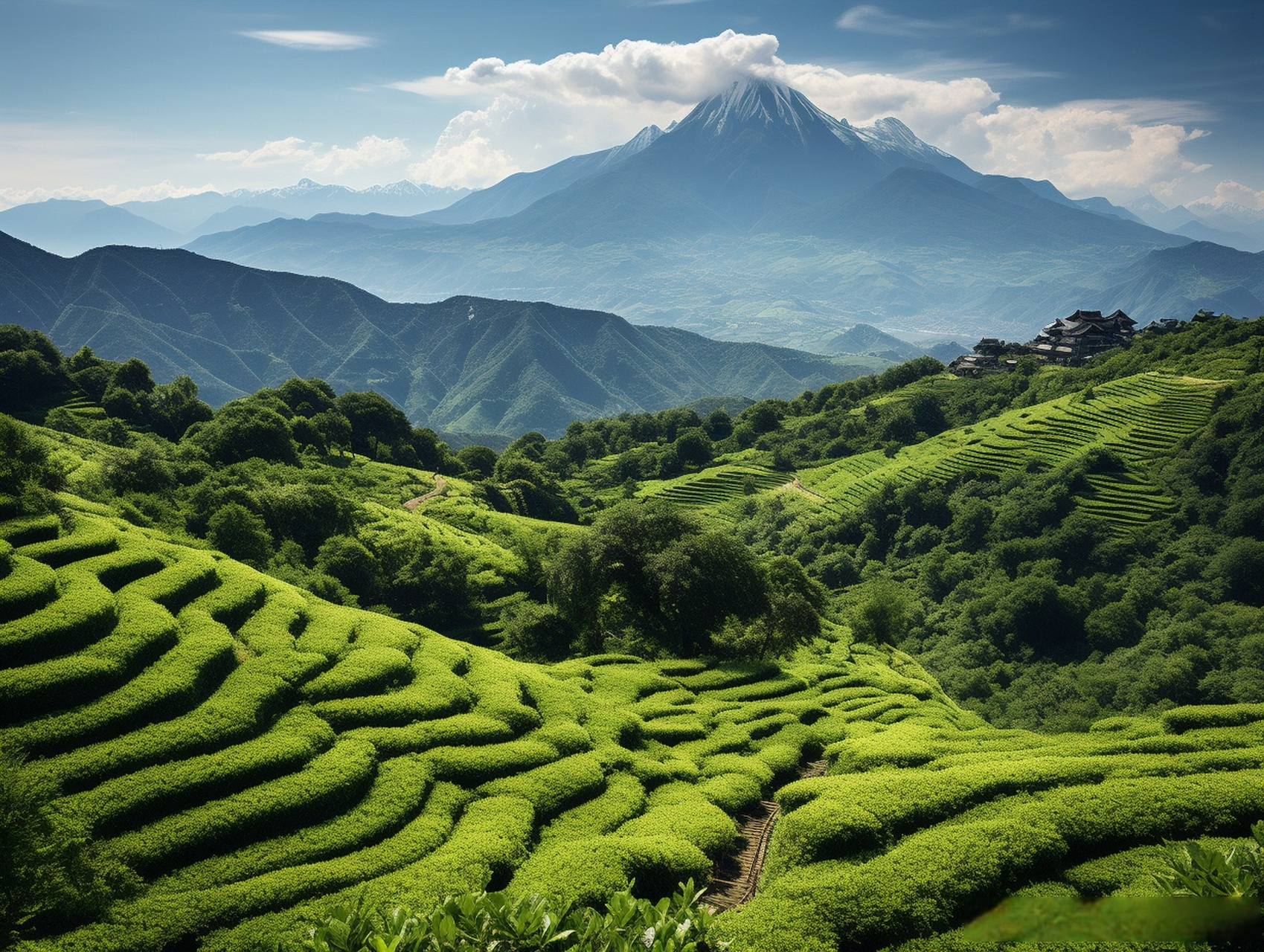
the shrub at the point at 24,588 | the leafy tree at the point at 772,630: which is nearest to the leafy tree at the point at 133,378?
the shrub at the point at 24,588

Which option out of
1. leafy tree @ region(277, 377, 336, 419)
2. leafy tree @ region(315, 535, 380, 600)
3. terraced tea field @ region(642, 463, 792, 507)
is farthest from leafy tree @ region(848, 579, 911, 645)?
leafy tree @ region(277, 377, 336, 419)

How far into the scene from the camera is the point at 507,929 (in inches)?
488

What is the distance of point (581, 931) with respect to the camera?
12672 mm

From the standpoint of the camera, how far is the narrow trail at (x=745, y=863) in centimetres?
2186

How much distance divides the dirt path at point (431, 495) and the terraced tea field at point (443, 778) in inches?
2019

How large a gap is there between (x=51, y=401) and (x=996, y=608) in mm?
108046

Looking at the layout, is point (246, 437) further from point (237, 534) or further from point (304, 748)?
point (304, 748)

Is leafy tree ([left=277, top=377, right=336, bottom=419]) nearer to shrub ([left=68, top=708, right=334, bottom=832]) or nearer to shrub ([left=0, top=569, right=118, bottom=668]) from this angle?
shrub ([left=0, top=569, right=118, bottom=668])

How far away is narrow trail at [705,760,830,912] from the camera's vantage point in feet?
71.7

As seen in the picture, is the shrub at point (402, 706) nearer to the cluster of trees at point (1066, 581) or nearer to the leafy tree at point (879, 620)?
the cluster of trees at point (1066, 581)

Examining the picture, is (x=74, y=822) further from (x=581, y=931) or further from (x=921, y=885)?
(x=921, y=885)

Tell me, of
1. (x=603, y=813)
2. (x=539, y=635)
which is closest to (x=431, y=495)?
(x=539, y=635)

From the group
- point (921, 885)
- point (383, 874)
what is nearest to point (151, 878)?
point (383, 874)

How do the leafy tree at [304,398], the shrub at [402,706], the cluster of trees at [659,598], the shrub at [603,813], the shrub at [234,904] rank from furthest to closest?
the leafy tree at [304,398] < the cluster of trees at [659,598] < the shrub at [402,706] < the shrub at [603,813] < the shrub at [234,904]
